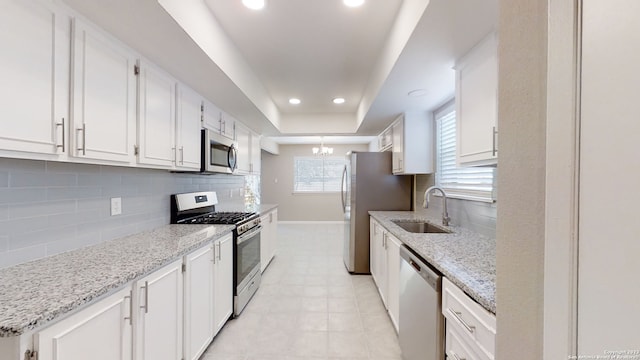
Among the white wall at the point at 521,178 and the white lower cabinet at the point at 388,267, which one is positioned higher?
the white wall at the point at 521,178

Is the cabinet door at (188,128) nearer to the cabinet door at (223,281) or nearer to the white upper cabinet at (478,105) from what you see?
the cabinet door at (223,281)

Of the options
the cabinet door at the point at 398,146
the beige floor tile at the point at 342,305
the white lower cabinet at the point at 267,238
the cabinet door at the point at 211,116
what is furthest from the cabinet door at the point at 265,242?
the cabinet door at the point at 398,146

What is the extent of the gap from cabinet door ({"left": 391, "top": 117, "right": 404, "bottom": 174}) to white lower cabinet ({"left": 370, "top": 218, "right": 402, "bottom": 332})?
787mm

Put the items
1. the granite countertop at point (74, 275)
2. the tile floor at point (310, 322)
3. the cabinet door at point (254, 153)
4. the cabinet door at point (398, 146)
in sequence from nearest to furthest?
the granite countertop at point (74, 275) < the tile floor at point (310, 322) < the cabinet door at point (398, 146) < the cabinet door at point (254, 153)

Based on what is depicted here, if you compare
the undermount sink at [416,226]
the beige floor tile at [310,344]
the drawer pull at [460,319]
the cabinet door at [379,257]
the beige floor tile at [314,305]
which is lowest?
the beige floor tile at [310,344]

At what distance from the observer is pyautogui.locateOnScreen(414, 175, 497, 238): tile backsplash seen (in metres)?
2.10

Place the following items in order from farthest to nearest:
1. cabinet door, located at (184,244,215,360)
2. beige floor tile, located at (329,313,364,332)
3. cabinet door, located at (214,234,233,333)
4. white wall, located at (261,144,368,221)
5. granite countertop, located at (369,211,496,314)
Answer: white wall, located at (261,144,368,221)
beige floor tile, located at (329,313,364,332)
cabinet door, located at (214,234,233,333)
cabinet door, located at (184,244,215,360)
granite countertop, located at (369,211,496,314)

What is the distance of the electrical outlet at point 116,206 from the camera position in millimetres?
1910

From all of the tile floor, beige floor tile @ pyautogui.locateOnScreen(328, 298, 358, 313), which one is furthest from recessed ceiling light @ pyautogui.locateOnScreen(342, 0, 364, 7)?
beige floor tile @ pyautogui.locateOnScreen(328, 298, 358, 313)

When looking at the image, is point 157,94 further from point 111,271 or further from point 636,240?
point 636,240

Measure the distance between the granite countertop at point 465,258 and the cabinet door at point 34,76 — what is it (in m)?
1.90

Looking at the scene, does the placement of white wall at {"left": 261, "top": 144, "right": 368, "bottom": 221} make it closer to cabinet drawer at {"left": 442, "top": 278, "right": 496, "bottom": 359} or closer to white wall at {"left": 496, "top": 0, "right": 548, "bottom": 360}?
cabinet drawer at {"left": 442, "top": 278, "right": 496, "bottom": 359}

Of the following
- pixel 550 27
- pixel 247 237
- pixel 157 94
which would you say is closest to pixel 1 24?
pixel 157 94

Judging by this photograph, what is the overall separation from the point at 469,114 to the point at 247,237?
222 cm
